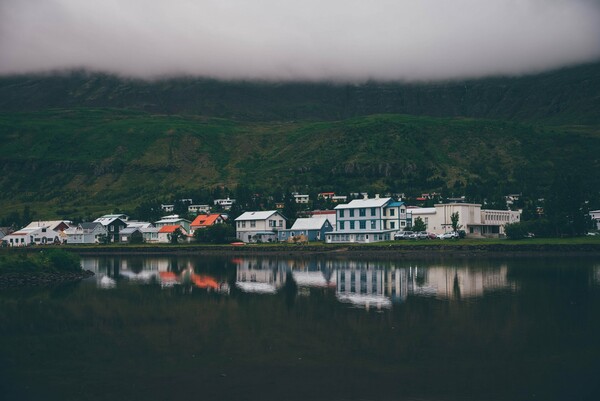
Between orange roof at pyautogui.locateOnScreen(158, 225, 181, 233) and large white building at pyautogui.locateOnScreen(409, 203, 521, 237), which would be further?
orange roof at pyautogui.locateOnScreen(158, 225, 181, 233)

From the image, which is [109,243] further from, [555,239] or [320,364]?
[320,364]

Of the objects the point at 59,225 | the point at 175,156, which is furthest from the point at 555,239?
the point at 175,156

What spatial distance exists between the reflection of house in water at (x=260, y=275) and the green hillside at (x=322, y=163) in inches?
2774

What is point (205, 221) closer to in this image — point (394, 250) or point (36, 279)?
point (394, 250)

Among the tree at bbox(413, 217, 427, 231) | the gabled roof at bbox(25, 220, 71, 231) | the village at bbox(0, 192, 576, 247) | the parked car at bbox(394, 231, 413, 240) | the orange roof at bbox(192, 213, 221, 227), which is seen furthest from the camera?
the gabled roof at bbox(25, 220, 71, 231)

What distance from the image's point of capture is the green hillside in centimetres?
14450

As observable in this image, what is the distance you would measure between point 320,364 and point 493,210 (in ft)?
239

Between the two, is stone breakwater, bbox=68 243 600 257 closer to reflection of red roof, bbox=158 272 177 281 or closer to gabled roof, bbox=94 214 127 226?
gabled roof, bbox=94 214 127 226

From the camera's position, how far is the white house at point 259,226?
9106 cm

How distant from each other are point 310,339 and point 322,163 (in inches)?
5422

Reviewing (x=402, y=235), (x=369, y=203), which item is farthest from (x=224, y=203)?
(x=402, y=235)

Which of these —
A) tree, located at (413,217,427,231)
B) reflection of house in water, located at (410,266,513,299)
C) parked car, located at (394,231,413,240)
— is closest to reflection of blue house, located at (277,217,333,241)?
parked car, located at (394,231,413,240)

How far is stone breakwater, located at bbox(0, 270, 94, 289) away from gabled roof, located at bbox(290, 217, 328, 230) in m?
40.8

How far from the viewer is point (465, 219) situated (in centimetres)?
8275
